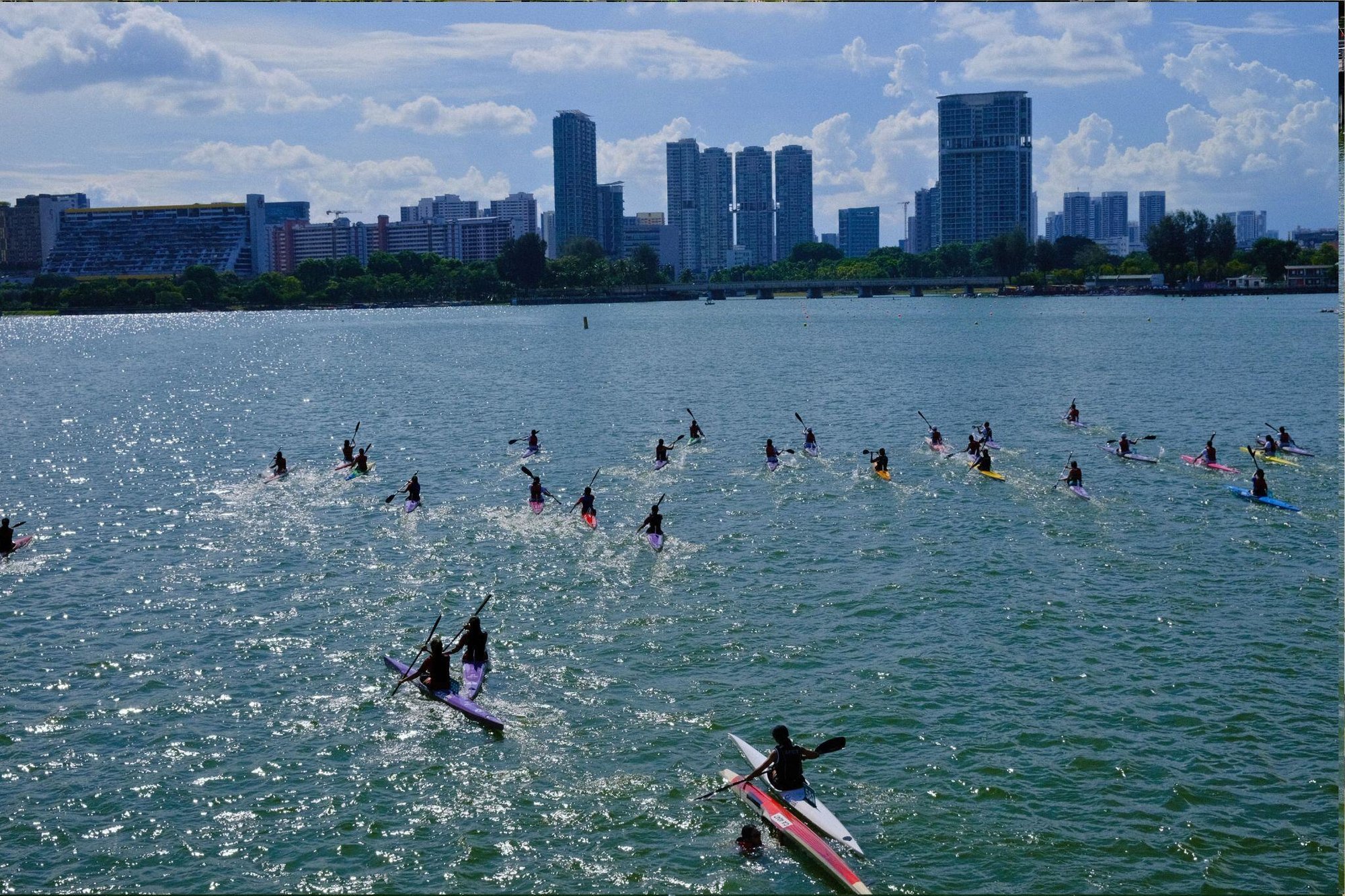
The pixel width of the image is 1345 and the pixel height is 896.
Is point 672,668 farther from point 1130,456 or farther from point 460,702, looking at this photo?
point 1130,456

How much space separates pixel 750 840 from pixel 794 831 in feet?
2.55

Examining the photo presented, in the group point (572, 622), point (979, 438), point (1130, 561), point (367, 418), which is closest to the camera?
point (572, 622)

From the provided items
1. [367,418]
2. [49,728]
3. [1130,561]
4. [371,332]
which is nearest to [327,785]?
[49,728]

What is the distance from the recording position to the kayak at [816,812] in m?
18.4

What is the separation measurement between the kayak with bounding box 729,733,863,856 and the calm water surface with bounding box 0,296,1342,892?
0.71m

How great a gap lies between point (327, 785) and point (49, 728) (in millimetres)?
7421

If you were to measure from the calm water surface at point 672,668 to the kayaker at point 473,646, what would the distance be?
612 millimetres

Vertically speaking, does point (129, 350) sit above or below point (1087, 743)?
above

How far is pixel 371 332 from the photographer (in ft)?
632

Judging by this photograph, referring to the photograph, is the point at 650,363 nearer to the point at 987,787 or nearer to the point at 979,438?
the point at 979,438

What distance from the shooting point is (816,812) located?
19.1m

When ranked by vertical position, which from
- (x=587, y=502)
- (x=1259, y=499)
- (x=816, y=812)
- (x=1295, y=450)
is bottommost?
(x=816, y=812)

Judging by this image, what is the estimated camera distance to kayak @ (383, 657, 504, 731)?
23.6 metres

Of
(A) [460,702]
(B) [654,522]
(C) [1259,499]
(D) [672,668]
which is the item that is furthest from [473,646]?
(C) [1259,499]
